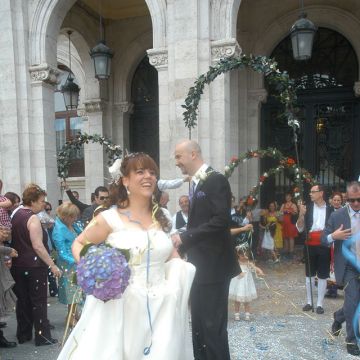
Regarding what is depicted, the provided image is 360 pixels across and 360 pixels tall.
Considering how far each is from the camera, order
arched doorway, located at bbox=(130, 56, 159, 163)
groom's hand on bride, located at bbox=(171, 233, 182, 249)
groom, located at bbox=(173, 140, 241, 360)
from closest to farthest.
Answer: groom's hand on bride, located at bbox=(171, 233, 182, 249) < groom, located at bbox=(173, 140, 241, 360) < arched doorway, located at bbox=(130, 56, 159, 163)

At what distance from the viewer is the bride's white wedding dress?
8.13ft

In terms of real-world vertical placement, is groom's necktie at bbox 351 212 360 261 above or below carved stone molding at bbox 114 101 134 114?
below

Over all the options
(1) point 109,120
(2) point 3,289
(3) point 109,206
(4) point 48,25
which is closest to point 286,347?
(3) point 109,206

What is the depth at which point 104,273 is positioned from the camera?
2.34 m

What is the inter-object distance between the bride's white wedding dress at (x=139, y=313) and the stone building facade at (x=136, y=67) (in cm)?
525

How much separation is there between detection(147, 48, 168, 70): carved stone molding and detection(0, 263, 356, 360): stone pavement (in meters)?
4.87

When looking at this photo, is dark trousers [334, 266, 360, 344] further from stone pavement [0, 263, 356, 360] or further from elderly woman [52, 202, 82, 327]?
elderly woman [52, 202, 82, 327]

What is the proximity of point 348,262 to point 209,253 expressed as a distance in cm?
193

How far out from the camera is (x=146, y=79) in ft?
42.1

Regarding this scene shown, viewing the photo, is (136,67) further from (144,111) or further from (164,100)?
(164,100)

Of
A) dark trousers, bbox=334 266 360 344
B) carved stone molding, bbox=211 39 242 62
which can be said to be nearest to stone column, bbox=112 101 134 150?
carved stone molding, bbox=211 39 242 62

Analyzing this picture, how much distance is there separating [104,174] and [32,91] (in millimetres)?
3733

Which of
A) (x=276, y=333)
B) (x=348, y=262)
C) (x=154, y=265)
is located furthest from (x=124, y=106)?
(x=154, y=265)

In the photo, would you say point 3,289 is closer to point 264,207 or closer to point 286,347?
point 286,347
